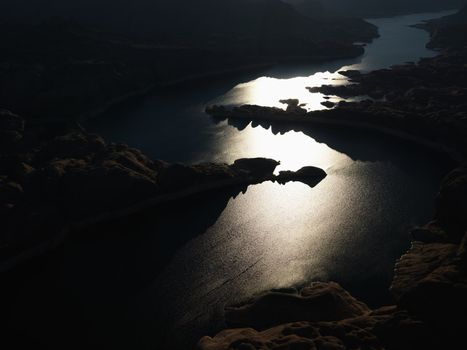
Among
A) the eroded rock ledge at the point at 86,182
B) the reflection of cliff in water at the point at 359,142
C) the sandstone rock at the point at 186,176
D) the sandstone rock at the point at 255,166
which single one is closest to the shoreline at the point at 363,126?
the reflection of cliff in water at the point at 359,142

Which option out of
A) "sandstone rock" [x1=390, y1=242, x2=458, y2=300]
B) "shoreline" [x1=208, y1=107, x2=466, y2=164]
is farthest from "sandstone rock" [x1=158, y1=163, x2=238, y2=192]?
"shoreline" [x1=208, y1=107, x2=466, y2=164]

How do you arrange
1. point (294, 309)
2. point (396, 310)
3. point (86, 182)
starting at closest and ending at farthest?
1. point (396, 310)
2. point (294, 309)
3. point (86, 182)

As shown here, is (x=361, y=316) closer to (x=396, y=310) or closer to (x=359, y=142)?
(x=396, y=310)

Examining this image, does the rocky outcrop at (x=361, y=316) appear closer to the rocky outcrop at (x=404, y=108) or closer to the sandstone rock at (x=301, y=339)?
the sandstone rock at (x=301, y=339)

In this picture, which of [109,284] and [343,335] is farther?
[109,284]

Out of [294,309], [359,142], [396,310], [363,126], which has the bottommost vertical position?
[359,142]

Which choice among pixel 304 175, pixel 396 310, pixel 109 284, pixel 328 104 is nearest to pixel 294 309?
pixel 396 310

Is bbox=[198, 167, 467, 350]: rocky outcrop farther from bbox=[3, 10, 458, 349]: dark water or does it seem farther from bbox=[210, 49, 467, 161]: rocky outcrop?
bbox=[210, 49, 467, 161]: rocky outcrop
